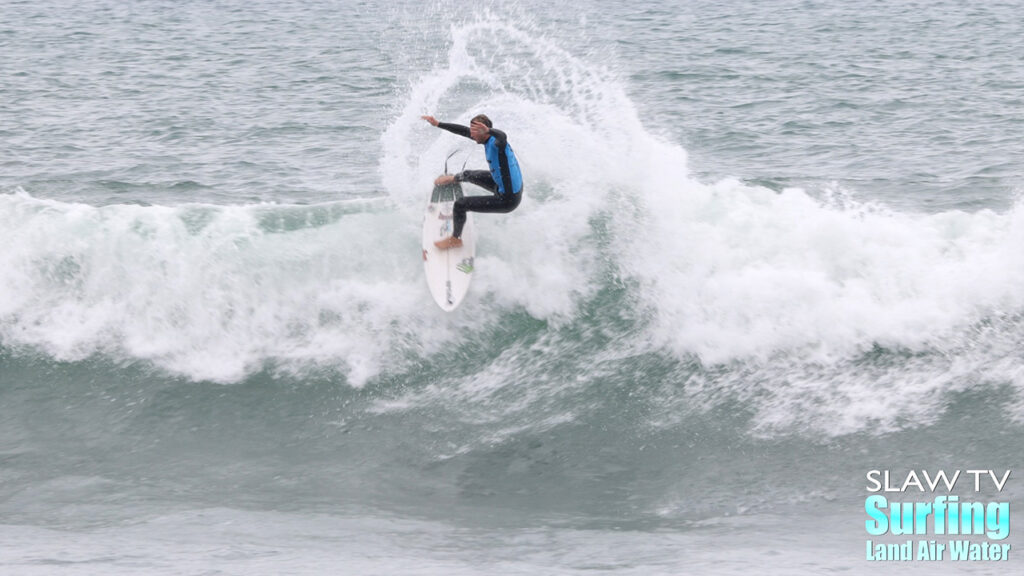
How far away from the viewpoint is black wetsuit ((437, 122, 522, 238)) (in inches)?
453

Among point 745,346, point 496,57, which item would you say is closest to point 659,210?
point 745,346

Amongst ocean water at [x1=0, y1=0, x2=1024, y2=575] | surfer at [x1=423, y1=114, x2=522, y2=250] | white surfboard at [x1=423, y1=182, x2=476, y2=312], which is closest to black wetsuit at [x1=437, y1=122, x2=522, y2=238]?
surfer at [x1=423, y1=114, x2=522, y2=250]

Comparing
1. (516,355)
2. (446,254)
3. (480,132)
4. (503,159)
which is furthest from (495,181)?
(516,355)

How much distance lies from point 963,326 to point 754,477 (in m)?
3.31

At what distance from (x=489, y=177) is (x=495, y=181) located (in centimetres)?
44

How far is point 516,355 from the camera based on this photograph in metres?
12.0

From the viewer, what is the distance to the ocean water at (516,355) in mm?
9117

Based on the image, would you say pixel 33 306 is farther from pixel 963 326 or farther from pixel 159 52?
pixel 159 52

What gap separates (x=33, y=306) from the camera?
1296 centimetres

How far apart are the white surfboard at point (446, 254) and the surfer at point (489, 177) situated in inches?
4.3

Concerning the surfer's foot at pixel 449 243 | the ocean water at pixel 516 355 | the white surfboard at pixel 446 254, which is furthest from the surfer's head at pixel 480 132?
the ocean water at pixel 516 355

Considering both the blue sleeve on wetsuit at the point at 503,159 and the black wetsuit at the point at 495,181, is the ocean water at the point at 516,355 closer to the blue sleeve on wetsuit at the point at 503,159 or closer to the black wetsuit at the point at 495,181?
the black wetsuit at the point at 495,181

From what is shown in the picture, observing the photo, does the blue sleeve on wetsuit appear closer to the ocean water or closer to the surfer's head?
the surfer's head

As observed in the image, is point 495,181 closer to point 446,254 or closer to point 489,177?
point 489,177
